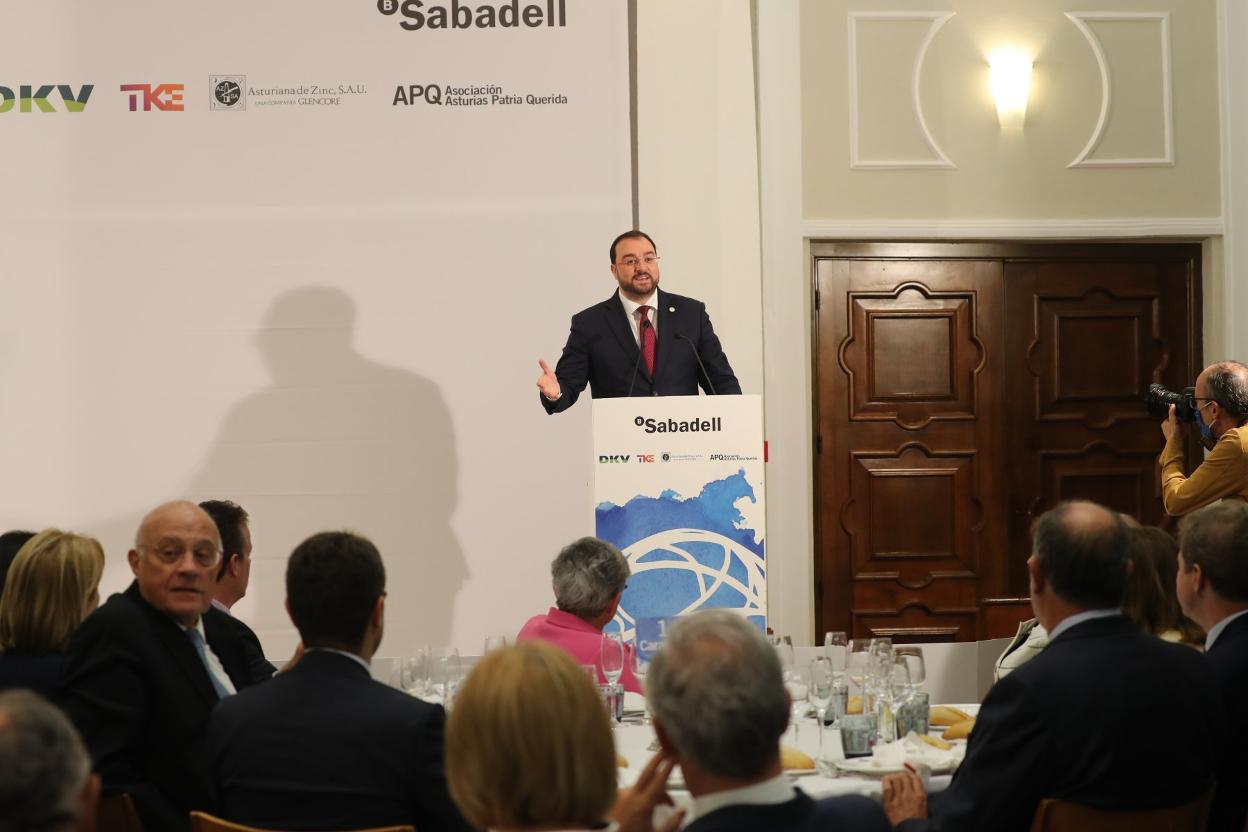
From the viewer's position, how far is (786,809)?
194 centimetres

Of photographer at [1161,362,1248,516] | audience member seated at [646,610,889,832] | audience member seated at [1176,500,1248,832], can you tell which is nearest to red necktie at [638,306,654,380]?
photographer at [1161,362,1248,516]

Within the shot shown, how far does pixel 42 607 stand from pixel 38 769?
6.39 ft

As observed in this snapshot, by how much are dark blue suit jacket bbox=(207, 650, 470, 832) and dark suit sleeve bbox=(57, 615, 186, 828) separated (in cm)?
58

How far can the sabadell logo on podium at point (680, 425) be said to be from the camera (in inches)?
211

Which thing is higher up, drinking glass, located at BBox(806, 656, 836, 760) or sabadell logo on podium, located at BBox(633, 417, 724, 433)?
sabadell logo on podium, located at BBox(633, 417, 724, 433)

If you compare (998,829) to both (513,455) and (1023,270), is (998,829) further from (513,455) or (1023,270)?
(1023,270)

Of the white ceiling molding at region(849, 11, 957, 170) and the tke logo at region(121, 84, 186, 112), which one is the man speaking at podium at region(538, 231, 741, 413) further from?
the tke logo at region(121, 84, 186, 112)

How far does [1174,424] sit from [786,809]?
4.38 m

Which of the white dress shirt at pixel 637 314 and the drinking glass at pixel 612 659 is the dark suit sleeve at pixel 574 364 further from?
the drinking glass at pixel 612 659

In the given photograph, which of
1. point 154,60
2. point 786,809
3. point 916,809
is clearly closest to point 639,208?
point 154,60

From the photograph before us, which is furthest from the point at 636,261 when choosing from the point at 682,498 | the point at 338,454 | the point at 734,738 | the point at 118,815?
the point at 734,738

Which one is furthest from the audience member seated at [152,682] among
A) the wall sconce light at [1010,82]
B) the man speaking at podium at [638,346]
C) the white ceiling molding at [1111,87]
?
the white ceiling molding at [1111,87]

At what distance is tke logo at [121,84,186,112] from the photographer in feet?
21.7

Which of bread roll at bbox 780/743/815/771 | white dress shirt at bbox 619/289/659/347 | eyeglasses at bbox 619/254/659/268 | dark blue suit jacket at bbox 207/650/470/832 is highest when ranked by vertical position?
eyeglasses at bbox 619/254/659/268
